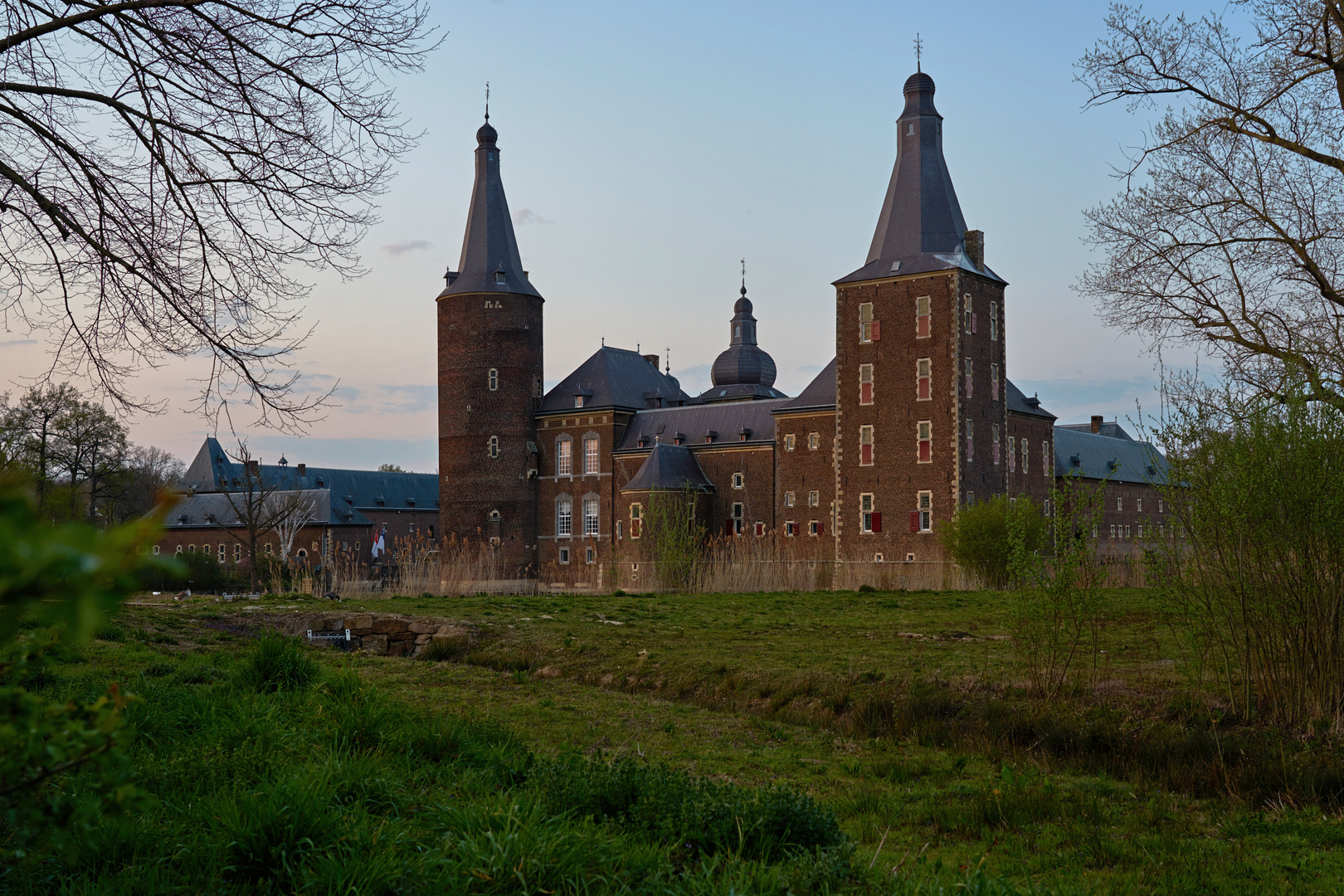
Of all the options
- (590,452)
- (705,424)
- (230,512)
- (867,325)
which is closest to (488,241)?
(590,452)

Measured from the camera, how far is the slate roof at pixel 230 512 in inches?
2393

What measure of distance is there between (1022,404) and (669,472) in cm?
1589

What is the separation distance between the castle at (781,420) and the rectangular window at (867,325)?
6cm

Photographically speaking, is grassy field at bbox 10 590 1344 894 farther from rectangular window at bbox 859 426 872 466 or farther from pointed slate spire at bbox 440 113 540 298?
pointed slate spire at bbox 440 113 540 298

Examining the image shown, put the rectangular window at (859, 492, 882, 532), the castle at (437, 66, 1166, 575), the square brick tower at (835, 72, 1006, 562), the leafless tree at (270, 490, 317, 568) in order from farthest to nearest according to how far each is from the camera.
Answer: the leafless tree at (270, 490, 317, 568) < the rectangular window at (859, 492, 882, 532) < the castle at (437, 66, 1166, 575) < the square brick tower at (835, 72, 1006, 562)

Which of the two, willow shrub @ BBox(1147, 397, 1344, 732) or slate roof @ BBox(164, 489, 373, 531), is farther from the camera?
slate roof @ BBox(164, 489, 373, 531)

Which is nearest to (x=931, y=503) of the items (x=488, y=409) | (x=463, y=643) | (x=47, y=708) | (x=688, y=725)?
(x=488, y=409)

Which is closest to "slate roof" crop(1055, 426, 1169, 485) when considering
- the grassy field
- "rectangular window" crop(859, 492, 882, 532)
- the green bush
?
"rectangular window" crop(859, 492, 882, 532)

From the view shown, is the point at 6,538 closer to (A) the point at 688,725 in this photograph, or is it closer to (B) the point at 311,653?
(A) the point at 688,725

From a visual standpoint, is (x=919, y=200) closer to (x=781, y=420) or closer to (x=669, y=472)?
(x=781, y=420)

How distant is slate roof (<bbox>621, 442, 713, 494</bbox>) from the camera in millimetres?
46312

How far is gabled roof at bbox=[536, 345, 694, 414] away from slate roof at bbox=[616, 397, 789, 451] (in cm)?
A: 146

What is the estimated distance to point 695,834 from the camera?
182 inches

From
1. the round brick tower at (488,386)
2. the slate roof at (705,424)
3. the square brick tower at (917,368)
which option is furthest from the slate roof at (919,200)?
the round brick tower at (488,386)
